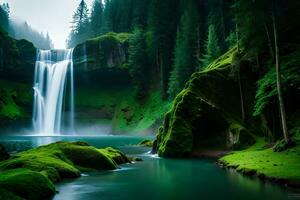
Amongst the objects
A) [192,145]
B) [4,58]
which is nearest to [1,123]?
[4,58]

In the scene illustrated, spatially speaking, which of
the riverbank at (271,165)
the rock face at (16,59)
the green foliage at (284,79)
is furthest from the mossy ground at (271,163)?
the rock face at (16,59)

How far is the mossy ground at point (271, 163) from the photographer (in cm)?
1697

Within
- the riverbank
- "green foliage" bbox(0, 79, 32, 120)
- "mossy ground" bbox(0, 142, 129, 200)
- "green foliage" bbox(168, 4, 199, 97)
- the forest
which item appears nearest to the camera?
"mossy ground" bbox(0, 142, 129, 200)

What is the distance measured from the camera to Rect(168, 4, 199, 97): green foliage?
208 feet

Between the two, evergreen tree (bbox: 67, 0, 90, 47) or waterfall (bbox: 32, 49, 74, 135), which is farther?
evergreen tree (bbox: 67, 0, 90, 47)

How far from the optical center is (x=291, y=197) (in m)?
13.6

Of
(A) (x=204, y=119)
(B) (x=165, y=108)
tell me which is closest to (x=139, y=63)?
(B) (x=165, y=108)

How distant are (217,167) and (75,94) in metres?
66.6

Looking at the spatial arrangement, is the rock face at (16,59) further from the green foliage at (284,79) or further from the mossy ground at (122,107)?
the green foliage at (284,79)

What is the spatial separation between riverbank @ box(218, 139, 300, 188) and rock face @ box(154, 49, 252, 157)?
5473 millimetres

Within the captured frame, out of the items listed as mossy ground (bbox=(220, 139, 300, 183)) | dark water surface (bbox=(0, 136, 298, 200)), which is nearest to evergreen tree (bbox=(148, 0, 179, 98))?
mossy ground (bbox=(220, 139, 300, 183))

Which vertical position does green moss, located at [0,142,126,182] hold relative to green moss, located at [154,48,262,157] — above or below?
below

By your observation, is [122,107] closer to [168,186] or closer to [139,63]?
[139,63]

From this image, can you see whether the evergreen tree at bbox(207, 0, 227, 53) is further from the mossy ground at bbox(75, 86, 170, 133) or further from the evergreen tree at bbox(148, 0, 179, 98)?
the mossy ground at bbox(75, 86, 170, 133)
